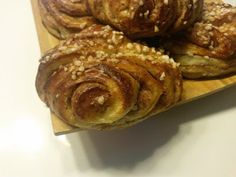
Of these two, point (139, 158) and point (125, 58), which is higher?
point (125, 58)

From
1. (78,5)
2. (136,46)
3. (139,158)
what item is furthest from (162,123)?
(78,5)

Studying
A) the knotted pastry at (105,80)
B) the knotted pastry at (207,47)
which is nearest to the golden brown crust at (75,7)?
the knotted pastry at (105,80)

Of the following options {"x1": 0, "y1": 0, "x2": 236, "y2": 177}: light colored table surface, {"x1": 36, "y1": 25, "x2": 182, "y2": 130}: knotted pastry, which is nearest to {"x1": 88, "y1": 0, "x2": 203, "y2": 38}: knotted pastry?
{"x1": 36, "y1": 25, "x2": 182, "y2": 130}: knotted pastry

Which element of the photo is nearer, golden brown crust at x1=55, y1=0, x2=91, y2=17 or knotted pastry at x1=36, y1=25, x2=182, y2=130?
knotted pastry at x1=36, y1=25, x2=182, y2=130

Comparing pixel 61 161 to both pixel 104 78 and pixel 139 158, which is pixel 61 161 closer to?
pixel 139 158

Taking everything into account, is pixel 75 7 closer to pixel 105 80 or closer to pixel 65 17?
pixel 65 17

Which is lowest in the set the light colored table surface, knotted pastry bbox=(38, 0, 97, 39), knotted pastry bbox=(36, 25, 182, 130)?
the light colored table surface

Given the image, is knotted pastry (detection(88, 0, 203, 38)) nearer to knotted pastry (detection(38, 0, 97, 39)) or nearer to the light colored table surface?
knotted pastry (detection(38, 0, 97, 39))
